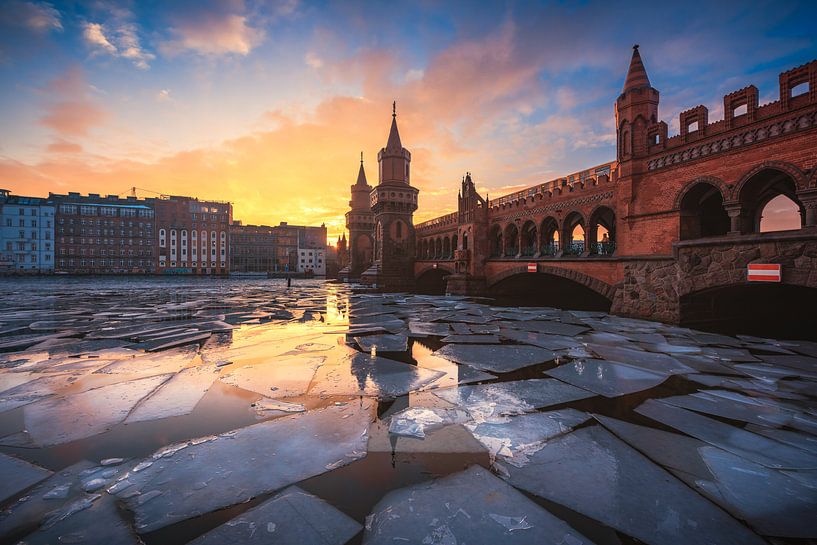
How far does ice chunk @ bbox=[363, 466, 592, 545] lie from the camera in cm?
212

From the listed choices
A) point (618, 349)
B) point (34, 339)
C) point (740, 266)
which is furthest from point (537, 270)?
point (34, 339)

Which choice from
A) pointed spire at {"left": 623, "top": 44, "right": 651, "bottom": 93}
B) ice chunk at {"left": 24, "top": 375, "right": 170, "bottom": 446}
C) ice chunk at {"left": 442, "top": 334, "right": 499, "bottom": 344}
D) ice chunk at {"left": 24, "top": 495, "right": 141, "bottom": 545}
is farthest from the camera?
pointed spire at {"left": 623, "top": 44, "right": 651, "bottom": 93}

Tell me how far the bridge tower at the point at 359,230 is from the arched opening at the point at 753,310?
39777 mm

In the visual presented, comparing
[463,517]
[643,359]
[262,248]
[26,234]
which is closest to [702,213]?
[643,359]

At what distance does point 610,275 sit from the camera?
15.0 meters

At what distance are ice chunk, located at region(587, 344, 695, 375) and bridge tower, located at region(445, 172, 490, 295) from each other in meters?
16.5

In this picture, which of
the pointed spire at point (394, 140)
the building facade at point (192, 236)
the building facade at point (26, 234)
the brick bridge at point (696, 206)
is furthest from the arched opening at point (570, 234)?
the building facade at point (26, 234)

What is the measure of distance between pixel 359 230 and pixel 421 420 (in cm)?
4752

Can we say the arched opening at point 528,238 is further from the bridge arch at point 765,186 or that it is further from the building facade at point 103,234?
the building facade at point 103,234

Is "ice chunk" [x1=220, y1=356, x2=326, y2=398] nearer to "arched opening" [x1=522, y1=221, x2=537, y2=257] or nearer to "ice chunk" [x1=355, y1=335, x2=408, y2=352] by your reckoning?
"ice chunk" [x1=355, y1=335, x2=408, y2=352]

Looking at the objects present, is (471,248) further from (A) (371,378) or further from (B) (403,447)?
(B) (403,447)

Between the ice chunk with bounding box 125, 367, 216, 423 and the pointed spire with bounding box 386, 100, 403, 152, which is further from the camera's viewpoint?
the pointed spire with bounding box 386, 100, 403, 152

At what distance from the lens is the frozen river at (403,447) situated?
87.5 inches

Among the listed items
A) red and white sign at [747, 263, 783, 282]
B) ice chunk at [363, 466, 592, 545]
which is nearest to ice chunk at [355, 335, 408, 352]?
ice chunk at [363, 466, 592, 545]
